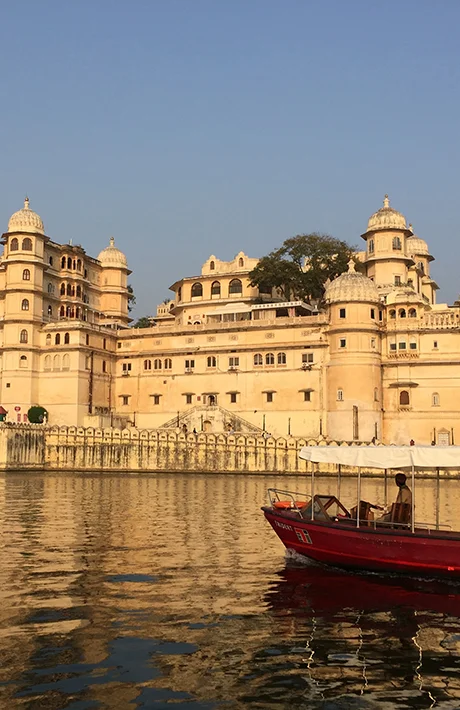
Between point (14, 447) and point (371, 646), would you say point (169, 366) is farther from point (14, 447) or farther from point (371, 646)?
point (371, 646)

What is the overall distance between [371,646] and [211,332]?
205ft

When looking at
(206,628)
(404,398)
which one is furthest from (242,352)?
(206,628)

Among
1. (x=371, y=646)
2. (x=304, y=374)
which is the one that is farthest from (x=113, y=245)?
(x=371, y=646)

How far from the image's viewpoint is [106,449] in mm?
61969

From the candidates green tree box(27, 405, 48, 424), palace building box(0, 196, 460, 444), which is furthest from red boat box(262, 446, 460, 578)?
green tree box(27, 405, 48, 424)

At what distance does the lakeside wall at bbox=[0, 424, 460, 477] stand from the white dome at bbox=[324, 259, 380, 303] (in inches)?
529

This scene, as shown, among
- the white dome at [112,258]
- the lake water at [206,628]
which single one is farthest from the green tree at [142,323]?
the lake water at [206,628]

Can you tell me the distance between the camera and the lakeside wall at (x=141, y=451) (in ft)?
196

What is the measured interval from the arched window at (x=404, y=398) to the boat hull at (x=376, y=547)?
50075mm

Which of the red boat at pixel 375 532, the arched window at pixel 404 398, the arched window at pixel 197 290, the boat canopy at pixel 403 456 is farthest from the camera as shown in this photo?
the arched window at pixel 197 290

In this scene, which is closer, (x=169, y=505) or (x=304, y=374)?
(x=169, y=505)

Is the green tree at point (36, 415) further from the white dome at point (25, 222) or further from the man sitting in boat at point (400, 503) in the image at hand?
the man sitting in boat at point (400, 503)

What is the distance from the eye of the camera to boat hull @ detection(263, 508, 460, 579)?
16.8 meters

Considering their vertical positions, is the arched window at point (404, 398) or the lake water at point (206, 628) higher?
the arched window at point (404, 398)
